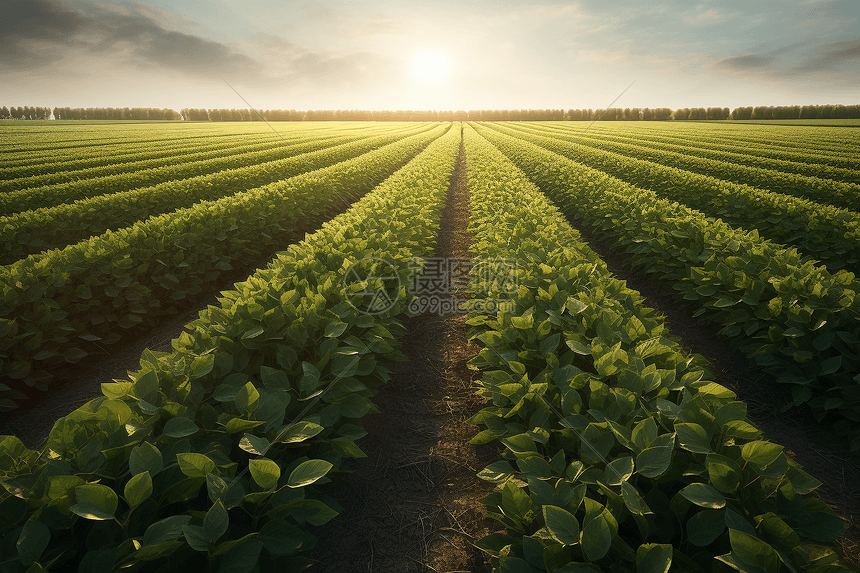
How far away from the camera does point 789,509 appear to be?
1.49 metres

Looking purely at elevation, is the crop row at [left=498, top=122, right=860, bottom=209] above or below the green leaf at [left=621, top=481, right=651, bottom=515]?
above

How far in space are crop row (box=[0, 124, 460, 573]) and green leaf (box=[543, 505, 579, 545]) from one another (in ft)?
3.03

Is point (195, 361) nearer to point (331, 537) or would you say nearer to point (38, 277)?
point (331, 537)

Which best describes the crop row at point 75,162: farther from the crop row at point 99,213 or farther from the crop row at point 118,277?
the crop row at point 118,277

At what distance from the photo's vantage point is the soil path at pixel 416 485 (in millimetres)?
2393

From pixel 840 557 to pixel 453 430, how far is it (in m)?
2.47

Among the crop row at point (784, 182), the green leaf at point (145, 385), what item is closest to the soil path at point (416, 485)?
the green leaf at point (145, 385)

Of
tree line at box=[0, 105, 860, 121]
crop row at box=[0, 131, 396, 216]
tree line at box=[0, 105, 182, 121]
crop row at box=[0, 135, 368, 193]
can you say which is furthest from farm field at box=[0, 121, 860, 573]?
tree line at box=[0, 105, 182, 121]

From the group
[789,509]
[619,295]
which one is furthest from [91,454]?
[619,295]

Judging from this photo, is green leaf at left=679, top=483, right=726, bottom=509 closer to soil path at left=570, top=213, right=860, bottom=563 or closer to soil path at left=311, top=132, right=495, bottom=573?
soil path at left=311, top=132, right=495, bottom=573

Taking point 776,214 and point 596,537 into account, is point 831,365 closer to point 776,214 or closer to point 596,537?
point 596,537

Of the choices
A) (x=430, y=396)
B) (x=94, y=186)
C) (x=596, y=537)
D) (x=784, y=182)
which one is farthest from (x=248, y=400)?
(x=784, y=182)

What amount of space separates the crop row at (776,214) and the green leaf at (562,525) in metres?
7.96

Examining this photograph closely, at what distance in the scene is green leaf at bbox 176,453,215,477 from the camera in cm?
151
